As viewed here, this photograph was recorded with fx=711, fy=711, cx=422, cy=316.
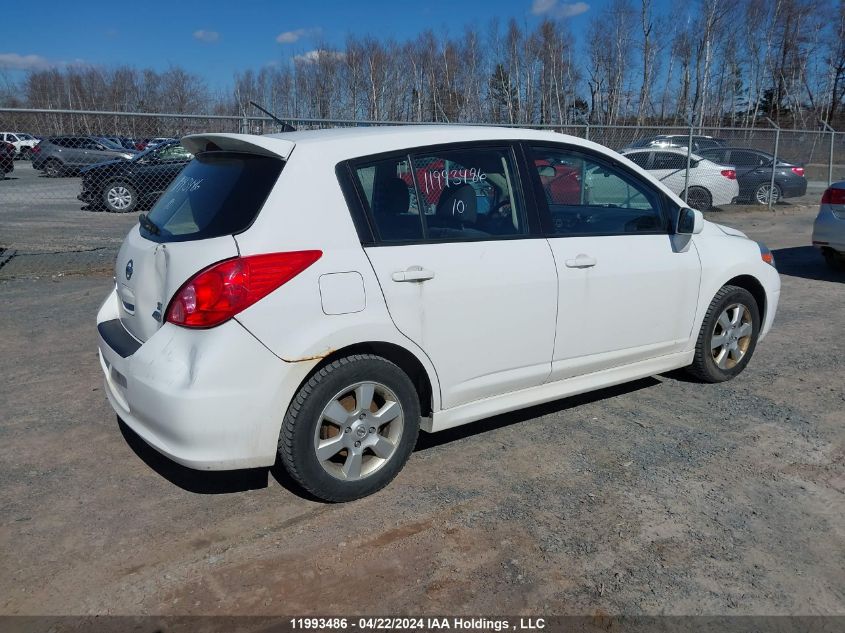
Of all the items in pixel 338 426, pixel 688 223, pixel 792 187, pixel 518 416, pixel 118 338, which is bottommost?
pixel 518 416

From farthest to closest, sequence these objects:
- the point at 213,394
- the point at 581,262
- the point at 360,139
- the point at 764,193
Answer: the point at 764,193 < the point at 581,262 < the point at 360,139 < the point at 213,394

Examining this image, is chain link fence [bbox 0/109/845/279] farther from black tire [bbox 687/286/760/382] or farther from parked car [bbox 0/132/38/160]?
black tire [bbox 687/286/760/382]

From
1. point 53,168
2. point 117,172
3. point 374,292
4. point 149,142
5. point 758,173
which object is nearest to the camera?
point 374,292

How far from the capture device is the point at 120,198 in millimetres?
15570

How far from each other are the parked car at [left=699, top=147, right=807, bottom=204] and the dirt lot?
12911mm

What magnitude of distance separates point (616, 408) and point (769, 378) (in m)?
1.39

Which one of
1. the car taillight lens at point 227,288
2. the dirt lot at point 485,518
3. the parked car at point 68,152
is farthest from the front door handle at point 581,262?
the parked car at point 68,152

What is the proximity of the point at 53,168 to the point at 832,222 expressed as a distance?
509 inches

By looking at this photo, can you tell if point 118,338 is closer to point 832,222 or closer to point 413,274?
point 413,274

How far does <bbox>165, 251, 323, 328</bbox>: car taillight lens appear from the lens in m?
2.93

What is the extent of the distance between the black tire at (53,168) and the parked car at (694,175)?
11230 mm

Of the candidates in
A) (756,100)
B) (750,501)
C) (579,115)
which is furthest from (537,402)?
(756,100)

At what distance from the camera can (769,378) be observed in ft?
16.9

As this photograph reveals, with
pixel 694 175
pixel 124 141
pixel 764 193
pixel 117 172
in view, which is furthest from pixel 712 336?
pixel 764 193
